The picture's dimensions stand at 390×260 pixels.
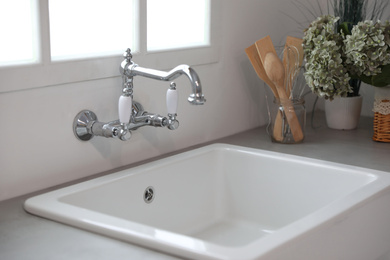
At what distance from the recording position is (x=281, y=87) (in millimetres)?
1847

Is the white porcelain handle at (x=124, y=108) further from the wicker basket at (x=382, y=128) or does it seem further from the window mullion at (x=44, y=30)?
the wicker basket at (x=382, y=128)

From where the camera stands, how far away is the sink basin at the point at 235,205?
111cm

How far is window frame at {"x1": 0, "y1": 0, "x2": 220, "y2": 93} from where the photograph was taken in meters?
1.32

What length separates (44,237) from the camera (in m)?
1.14

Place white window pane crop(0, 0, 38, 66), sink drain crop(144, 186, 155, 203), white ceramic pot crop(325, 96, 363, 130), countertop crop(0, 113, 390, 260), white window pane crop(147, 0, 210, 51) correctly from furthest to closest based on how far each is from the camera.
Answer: white ceramic pot crop(325, 96, 363, 130)
white window pane crop(147, 0, 210, 51)
sink drain crop(144, 186, 155, 203)
white window pane crop(0, 0, 38, 66)
countertop crop(0, 113, 390, 260)

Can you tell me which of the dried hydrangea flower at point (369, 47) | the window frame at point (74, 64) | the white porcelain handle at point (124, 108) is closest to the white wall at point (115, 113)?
the window frame at point (74, 64)

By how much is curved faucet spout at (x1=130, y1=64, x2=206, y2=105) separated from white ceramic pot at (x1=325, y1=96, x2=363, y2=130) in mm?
814

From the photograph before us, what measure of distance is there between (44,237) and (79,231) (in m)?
0.07

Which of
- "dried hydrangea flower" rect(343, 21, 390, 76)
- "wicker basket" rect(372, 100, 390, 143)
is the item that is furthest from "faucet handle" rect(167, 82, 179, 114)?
"wicker basket" rect(372, 100, 390, 143)

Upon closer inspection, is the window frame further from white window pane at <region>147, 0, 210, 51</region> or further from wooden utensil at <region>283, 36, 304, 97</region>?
wooden utensil at <region>283, 36, 304, 97</region>

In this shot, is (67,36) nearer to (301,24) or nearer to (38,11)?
(38,11)

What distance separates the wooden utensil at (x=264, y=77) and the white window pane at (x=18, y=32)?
28.9 inches

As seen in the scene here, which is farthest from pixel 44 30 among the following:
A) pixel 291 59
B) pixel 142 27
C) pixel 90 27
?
pixel 291 59

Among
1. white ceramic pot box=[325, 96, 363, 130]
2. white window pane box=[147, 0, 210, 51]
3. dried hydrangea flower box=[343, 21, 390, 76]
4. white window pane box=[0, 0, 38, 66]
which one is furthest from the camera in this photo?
white ceramic pot box=[325, 96, 363, 130]
